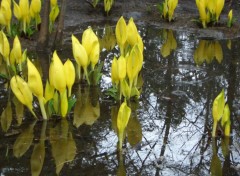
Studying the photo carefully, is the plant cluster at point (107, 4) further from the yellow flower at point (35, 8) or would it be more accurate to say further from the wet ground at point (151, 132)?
the wet ground at point (151, 132)

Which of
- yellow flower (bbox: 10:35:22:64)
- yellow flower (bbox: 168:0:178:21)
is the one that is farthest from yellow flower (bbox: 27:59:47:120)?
yellow flower (bbox: 168:0:178:21)

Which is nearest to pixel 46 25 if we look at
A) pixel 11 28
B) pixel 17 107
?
pixel 11 28

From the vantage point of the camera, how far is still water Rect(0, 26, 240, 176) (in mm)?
3994

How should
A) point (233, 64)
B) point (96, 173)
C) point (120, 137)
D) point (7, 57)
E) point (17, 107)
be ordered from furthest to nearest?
point (233, 64)
point (7, 57)
point (17, 107)
point (120, 137)
point (96, 173)

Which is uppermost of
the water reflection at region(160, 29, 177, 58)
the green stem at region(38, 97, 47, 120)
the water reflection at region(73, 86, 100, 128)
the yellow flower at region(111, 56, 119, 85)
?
the yellow flower at region(111, 56, 119, 85)

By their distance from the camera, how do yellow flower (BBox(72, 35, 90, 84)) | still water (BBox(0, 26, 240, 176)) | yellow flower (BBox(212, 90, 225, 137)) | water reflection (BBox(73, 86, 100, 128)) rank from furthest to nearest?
yellow flower (BBox(72, 35, 90, 84)), water reflection (BBox(73, 86, 100, 128)), yellow flower (BBox(212, 90, 225, 137)), still water (BBox(0, 26, 240, 176))

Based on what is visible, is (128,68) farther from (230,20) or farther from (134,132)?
(230,20)

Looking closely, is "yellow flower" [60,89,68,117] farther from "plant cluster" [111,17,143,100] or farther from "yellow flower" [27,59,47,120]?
"plant cluster" [111,17,143,100]

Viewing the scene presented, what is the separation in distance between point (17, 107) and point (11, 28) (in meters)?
3.17

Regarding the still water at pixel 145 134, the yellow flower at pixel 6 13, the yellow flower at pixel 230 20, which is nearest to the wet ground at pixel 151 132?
the still water at pixel 145 134

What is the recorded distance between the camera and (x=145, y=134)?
468 centimetres

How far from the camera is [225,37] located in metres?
9.16

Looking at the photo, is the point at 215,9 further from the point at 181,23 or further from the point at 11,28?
the point at 11,28

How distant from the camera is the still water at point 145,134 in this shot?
399cm
